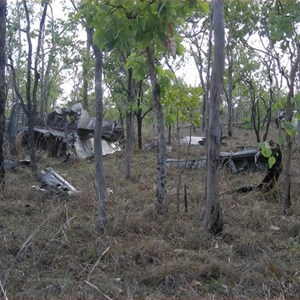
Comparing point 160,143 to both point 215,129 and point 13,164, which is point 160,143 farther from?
point 13,164

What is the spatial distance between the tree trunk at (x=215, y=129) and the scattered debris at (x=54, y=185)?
254 centimetres

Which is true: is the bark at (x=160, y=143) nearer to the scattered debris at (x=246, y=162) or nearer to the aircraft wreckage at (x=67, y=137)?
the scattered debris at (x=246, y=162)

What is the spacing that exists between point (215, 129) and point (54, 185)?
126 inches

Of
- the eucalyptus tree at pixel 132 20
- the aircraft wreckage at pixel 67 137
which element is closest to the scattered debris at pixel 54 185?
the eucalyptus tree at pixel 132 20

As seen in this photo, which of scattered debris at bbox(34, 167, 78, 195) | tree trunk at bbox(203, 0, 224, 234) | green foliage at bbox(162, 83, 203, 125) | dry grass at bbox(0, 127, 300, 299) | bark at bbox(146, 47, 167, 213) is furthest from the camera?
scattered debris at bbox(34, 167, 78, 195)

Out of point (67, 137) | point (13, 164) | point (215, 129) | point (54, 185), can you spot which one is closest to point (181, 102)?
point (215, 129)

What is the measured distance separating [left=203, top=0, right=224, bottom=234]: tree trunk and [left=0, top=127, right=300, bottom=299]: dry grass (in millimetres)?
220

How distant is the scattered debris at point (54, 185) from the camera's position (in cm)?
649

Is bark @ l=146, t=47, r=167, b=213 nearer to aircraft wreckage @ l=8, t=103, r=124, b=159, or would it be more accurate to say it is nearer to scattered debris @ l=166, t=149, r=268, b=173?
scattered debris @ l=166, t=149, r=268, b=173

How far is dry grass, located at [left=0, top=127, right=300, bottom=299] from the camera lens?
3344 mm

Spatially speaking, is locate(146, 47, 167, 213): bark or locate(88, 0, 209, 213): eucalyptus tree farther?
locate(146, 47, 167, 213): bark

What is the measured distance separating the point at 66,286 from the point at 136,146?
11766 millimetres

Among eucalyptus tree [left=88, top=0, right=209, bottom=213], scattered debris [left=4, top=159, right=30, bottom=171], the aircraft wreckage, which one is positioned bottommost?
scattered debris [left=4, top=159, right=30, bottom=171]

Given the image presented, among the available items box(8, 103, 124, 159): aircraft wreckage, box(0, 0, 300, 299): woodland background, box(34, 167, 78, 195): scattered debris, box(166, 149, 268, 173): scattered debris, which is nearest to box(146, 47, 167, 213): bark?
box(0, 0, 300, 299): woodland background
